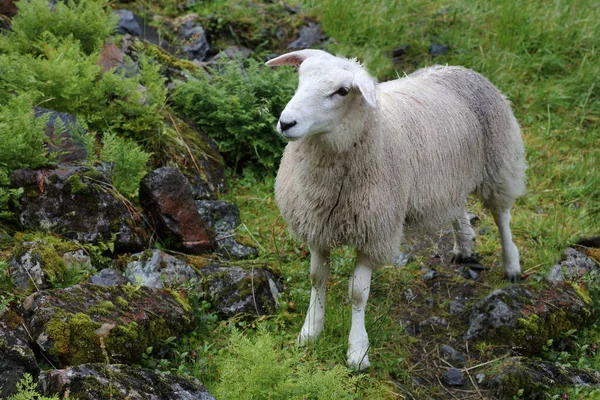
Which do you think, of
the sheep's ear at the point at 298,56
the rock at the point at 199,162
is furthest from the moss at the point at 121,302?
the rock at the point at 199,162

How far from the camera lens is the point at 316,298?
453 centimetres

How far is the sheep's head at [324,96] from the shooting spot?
363cm

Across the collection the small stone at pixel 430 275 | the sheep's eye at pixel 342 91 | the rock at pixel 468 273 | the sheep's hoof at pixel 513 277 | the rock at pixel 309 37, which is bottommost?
the sheep's hoof at pixel 513 277

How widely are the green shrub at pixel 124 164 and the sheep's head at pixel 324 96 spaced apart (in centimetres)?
189

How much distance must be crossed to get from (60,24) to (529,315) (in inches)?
192

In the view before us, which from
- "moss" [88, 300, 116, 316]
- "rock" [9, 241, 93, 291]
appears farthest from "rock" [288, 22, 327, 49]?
"moss" [88, 300, 116, 316]

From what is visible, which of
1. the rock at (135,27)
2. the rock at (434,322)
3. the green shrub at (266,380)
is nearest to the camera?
the green shrub at (266,380)

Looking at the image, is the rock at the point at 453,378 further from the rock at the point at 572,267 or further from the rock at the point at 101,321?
the rock at the point at 101,321

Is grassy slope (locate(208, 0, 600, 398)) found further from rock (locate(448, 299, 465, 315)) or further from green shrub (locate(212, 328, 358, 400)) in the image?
green shrub (locate(212, 328, 358, 400))

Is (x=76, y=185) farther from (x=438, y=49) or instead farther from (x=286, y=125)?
(x=438, y=49)

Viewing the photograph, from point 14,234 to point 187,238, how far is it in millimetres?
1202

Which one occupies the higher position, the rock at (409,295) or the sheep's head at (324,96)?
the sheep's head at (324,96)

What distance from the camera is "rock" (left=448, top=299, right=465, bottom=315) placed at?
535 centimetres

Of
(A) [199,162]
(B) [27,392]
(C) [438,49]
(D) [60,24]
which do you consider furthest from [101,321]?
(C) [438,49]
